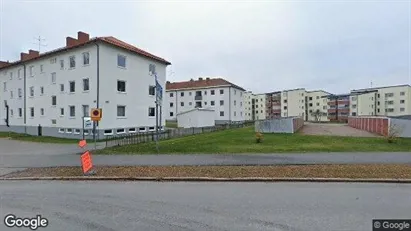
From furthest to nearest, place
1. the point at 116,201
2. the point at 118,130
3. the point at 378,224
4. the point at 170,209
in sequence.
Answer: the point at 118,130, the point at 116,201, the point at 170,209, the point at 378,224

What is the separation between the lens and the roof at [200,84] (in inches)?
2282

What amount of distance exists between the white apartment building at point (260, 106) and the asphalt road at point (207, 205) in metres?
101

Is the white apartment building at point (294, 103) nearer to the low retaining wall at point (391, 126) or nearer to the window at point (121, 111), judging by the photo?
the low retaining wall at point (391, 126)

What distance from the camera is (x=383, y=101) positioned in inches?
3317

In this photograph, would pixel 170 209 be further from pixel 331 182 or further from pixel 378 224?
pixel 331 182

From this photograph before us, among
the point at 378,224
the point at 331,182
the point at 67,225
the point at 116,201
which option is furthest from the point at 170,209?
the point at 331,182

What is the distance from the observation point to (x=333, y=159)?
1049 centimetres

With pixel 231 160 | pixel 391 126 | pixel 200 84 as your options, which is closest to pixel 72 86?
pixel 231 160

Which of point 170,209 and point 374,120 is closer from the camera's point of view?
point 170,209

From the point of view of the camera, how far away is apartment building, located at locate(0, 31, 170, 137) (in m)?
25.0

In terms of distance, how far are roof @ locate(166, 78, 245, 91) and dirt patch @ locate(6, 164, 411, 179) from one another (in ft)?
157

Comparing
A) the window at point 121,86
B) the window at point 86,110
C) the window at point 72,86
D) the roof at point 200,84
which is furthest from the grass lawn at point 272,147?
the roof at point 200,84

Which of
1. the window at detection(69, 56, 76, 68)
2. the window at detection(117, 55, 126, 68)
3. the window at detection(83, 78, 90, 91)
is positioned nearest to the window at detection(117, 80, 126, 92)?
the window at detection(117, 55, 126, 68)

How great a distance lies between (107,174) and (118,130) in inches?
722
